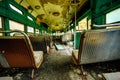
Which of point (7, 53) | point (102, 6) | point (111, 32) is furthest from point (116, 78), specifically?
point (102, 6)

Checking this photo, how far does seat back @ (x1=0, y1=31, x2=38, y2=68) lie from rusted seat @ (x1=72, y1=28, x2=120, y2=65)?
0.78 meters

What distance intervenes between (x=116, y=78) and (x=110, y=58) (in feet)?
1.82

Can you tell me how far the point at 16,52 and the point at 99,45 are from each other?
129 cm

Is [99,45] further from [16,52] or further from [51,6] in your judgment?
[51,6]

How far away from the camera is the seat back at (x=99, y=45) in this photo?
1496mm

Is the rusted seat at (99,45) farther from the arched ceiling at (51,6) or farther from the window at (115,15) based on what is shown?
the arched ceiling at (51,6)

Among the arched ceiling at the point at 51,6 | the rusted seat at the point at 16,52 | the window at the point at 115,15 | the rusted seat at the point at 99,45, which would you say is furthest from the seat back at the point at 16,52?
the arched ceiling at the point at 51,6

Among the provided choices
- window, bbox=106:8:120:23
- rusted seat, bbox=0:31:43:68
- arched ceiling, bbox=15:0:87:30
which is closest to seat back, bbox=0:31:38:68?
rusted seat, bbox=0:31:43:68

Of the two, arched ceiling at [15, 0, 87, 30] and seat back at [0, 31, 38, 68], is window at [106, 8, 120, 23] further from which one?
arched ceiling at [15, 0, 87, 30]

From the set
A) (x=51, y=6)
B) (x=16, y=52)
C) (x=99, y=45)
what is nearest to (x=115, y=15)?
(x=99, y=45)

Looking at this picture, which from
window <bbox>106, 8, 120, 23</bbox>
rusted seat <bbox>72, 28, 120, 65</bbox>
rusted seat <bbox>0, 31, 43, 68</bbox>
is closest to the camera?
rusted seat <bbox>0, 31, 43, 68</bbox>

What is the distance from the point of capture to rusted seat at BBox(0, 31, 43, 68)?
1.39m

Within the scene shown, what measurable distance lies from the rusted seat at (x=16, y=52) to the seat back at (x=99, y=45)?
783 millimetres

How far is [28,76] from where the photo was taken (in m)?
1.93
